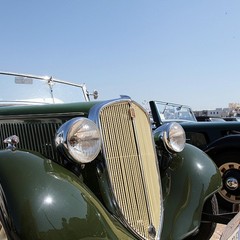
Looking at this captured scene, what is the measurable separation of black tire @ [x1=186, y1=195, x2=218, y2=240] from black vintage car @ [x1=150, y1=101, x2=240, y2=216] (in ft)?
2.09

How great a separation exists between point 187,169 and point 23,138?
1.33 metres

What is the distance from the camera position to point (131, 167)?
7.89 ft

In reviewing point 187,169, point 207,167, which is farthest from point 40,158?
point 207,167

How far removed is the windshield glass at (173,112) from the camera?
6.68 metres

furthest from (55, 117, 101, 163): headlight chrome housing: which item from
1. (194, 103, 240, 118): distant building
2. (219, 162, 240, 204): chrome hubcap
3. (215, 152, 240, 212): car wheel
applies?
(194, 103, 240, 118): distant building

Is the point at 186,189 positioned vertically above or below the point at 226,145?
below

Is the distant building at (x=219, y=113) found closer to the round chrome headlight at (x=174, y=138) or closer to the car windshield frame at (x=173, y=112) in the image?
the car windshield frame at (x=173, y=112)

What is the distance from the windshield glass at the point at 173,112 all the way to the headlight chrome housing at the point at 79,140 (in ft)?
14.9

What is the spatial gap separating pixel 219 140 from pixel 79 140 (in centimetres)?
365

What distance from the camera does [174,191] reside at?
9.23ft

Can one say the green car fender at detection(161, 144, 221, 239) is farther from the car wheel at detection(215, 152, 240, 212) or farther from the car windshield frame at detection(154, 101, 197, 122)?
the car windshield frame at detection(154, 101, 197, 122)

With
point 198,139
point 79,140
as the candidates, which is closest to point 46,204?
point 79,140

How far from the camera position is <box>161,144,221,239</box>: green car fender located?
8.53ft

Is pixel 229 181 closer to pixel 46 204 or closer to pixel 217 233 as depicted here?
pixel 217 233
